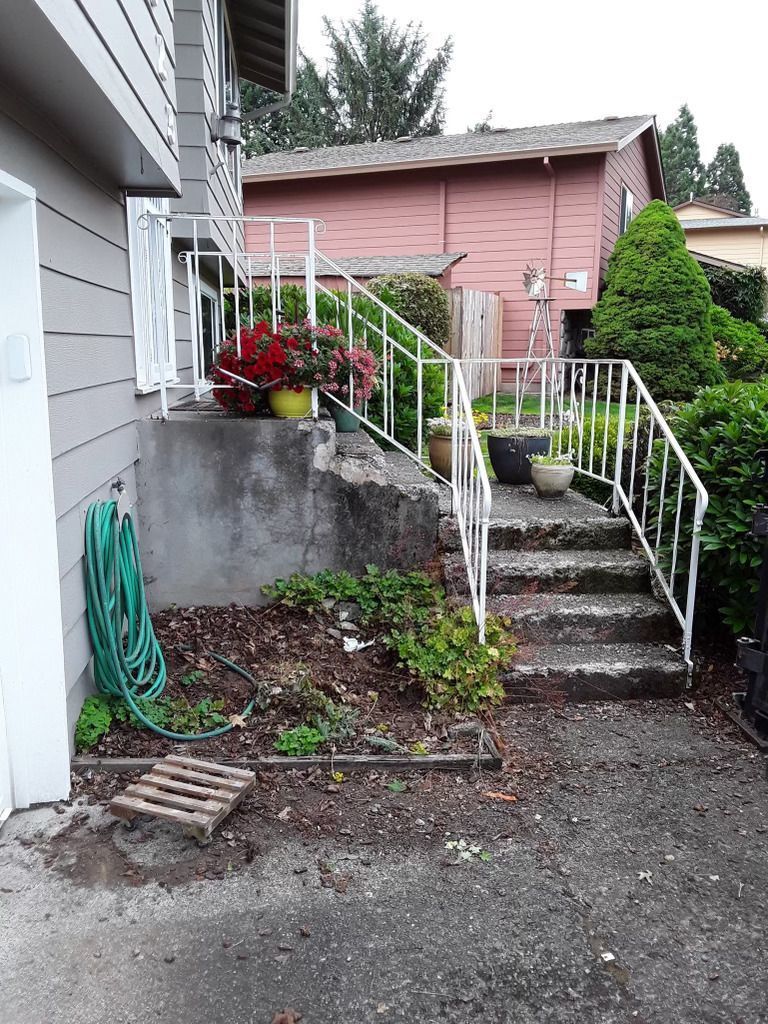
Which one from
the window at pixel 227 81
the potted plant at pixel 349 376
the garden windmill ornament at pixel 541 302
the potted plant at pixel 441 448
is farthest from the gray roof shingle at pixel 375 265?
the potted plant at pixel 349 376

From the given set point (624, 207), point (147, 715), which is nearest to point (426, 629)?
point (147, 715)

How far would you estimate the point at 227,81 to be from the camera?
311 inches

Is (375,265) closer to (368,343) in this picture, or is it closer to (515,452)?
(368,343)

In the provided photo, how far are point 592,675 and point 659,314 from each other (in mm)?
8830

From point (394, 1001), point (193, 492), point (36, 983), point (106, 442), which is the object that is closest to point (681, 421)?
point (193, 492)

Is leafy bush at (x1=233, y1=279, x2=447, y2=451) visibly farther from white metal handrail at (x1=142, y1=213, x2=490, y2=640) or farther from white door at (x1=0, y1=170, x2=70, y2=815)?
white door at (x1=0, y1=170, x2=70, y2=815)

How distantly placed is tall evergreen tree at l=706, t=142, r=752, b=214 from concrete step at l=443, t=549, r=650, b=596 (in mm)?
53213

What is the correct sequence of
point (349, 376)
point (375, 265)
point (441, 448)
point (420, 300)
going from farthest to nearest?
point (375, 265), point (420, 300), point (441, 448), point (349, 376)

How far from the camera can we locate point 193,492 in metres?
4.25

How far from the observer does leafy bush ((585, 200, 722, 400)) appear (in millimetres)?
10984

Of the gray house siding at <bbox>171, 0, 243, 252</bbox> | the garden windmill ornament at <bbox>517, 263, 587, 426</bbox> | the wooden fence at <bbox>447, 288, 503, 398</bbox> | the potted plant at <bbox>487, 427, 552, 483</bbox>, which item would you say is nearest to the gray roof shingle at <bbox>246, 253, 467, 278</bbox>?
the wooden fence at <bbox>447, 288, 503, 398</bbox>

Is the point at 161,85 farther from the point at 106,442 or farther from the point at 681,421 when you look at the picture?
the point at 681,421

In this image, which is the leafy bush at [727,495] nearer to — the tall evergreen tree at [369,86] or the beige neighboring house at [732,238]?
the beige neighboring house at [732,238]

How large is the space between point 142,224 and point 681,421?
337cm
